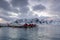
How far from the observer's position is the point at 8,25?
19338 cm
